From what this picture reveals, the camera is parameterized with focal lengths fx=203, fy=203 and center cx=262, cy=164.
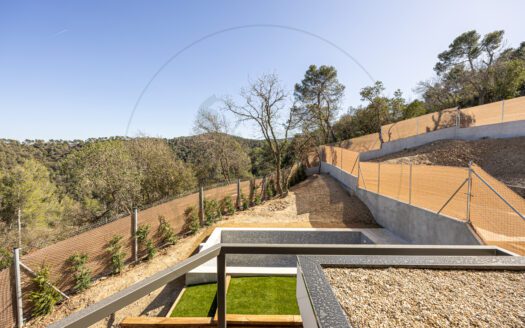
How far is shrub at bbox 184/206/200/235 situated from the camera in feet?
24.2

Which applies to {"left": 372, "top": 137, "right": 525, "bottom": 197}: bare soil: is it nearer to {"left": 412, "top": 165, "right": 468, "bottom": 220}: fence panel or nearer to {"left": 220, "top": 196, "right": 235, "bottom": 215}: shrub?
{"left": 412, "top": 165, "right": 468, "bottom": 220}: fence panel

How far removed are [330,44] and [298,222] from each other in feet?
22.6

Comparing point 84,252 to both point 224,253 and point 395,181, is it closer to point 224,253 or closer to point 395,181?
point 224,253

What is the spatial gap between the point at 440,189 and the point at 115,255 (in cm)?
819

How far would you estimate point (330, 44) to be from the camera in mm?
7367

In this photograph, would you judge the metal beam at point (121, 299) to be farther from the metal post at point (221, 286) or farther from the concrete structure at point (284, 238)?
the concrete structure at point (284, 238)

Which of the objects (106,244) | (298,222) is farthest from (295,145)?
(106,244)

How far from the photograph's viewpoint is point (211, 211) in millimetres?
8344

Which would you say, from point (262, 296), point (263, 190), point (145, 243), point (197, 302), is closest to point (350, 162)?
point (263, 190)

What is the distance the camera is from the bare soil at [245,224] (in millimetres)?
4145

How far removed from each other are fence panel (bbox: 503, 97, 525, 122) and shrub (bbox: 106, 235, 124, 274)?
1777 cm

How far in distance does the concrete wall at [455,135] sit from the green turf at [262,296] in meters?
14.2

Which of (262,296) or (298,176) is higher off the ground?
(298,176)

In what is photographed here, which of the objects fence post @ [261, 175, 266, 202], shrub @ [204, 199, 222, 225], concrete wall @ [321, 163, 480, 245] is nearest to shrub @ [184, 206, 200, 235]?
shrub @ [204, 199, 222, 225]
